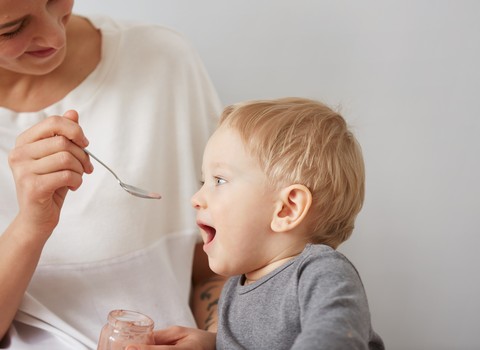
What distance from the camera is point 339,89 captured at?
1.85m

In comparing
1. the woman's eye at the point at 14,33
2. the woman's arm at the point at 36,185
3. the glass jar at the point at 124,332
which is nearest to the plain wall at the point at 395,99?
→ the woman's eye at the point at 14,33

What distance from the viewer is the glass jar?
3.60ft

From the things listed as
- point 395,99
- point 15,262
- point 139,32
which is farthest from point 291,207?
point 395,99

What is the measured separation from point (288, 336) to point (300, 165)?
0.85ft

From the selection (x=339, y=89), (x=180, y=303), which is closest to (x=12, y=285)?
(x=180, y=303)

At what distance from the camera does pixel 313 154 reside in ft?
3.56

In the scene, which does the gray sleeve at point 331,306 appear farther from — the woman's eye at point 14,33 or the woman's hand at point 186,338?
the woman's eye at point 14,33

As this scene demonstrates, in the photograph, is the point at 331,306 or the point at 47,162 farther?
the point at 47,162

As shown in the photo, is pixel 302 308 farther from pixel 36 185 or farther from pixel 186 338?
pixel 36 185

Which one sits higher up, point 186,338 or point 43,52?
point 43,52

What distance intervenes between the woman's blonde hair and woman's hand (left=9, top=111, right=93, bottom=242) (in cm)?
27

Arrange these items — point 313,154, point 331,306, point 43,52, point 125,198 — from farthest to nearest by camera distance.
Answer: point 125,198
point 43,52
point 313,154
point 331,306

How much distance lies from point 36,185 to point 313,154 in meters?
0.48

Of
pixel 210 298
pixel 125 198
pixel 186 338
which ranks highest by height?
pixel 125 198
